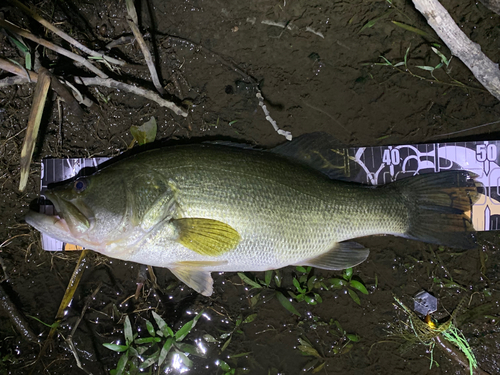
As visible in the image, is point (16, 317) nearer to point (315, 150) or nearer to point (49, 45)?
point (49, 45)

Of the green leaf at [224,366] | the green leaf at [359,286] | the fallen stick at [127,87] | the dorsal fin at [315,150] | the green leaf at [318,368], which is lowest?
the green leaf at [318,368]

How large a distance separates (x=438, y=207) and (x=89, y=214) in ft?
8.45

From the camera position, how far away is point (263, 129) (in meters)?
2.79

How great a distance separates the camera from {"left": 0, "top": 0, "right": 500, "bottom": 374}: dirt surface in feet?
8.94

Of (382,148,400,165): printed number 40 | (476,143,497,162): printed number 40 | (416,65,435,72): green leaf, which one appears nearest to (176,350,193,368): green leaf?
(382,148,400,165): printed number 40

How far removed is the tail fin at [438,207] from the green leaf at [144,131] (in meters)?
2.01

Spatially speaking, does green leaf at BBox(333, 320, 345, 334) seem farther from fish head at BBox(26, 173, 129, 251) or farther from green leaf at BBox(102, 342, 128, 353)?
fish head at BBox(26, 173, 129, 251)

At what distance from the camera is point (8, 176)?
2.71m

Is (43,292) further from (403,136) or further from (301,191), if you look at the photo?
(403,136)

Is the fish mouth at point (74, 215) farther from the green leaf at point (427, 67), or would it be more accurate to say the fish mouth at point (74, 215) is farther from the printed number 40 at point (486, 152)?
the printed number 40 at point (486, 152)

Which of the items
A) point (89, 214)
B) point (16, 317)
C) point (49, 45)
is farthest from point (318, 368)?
point (49, 45)

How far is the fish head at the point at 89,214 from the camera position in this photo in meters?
2.05

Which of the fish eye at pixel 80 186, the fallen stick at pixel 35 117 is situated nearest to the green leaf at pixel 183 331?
the fish eye at pixel 80 186

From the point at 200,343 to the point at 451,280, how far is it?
7.42 feet
